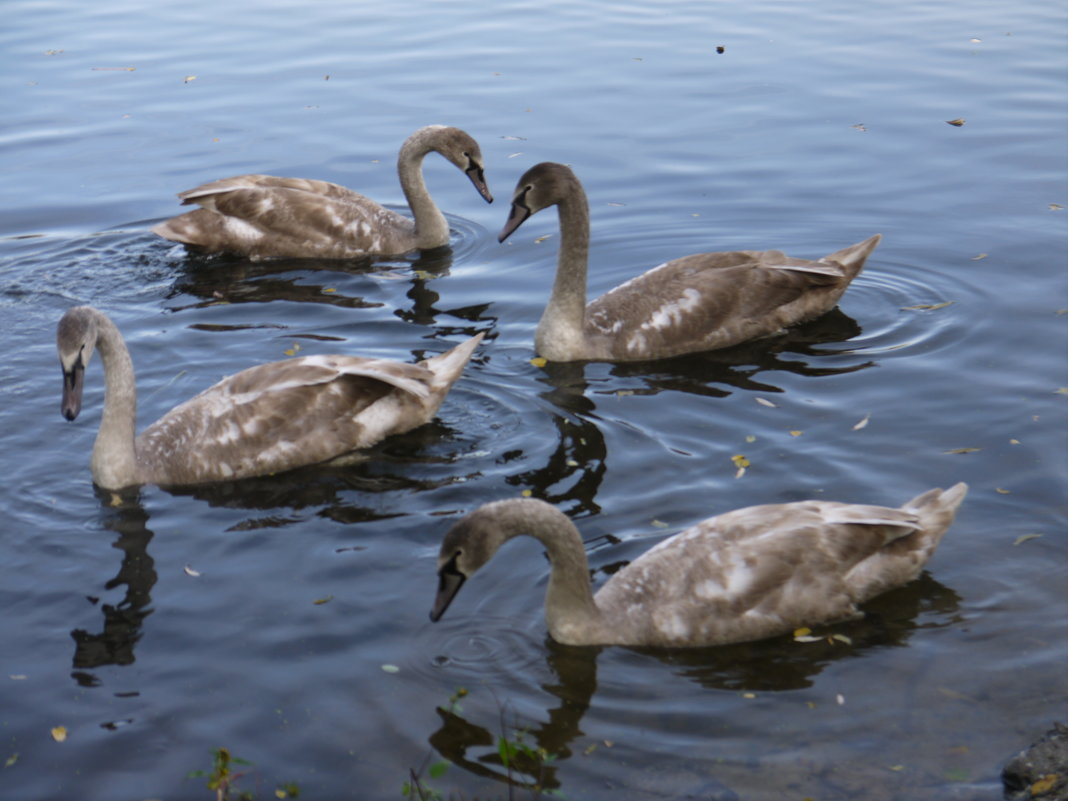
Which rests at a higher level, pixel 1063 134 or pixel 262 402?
pixel 1063 134

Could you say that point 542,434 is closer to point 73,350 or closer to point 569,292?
point 569,292

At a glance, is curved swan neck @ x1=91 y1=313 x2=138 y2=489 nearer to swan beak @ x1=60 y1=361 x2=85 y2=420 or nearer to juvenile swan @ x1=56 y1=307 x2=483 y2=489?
juvenile swan @ x1=56 y1=307 x2=483 y2=489

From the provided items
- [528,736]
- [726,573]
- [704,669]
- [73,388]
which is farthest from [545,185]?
[528,736]

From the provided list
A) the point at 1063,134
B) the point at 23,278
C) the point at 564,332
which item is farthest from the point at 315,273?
the point at 1063,134

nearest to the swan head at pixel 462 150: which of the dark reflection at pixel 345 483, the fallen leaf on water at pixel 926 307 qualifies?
the fallen leaf on water at pixel 926 307

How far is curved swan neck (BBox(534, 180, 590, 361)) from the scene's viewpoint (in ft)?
40.9

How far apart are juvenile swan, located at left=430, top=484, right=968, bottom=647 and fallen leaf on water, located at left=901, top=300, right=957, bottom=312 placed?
16.5 feet

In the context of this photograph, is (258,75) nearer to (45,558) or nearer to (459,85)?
(459,85)

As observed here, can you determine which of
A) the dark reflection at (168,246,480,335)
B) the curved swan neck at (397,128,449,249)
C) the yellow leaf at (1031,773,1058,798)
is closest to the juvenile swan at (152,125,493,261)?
the curved swan neck at (397,128,449,249)

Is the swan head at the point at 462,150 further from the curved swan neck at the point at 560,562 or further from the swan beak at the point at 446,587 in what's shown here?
the swan beak at the point at 446,587

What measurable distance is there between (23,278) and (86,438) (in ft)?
14.0

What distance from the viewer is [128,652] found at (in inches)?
329

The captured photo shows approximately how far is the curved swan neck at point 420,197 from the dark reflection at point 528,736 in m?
8.55

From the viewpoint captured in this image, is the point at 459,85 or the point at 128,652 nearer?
the point at 128,652
